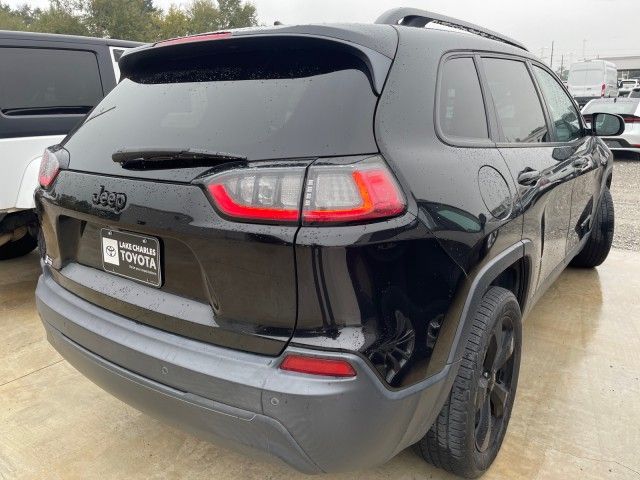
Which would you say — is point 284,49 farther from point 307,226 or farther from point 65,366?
point 65,366

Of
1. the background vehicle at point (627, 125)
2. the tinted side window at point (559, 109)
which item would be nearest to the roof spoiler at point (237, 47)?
the tinted side window at point (559, 109)

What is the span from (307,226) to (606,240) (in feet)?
12.3

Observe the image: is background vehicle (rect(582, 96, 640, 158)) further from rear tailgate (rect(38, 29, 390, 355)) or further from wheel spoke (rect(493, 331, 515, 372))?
rear tailgate (rect(38, 29, 390, 355))

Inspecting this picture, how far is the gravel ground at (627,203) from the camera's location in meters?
5.68

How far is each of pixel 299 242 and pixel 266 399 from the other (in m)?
0.44

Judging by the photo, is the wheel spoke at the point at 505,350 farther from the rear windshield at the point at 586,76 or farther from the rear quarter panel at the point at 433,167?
the rear windshield at the point at 586,76

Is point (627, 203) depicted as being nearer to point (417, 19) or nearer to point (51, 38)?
point (417, 19)

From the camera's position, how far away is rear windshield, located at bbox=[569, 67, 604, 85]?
26547 mm

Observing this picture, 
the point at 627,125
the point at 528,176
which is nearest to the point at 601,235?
the point at 528,176

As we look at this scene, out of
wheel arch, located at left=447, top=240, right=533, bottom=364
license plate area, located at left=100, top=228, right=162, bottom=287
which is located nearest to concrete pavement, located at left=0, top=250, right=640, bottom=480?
wheel arch, located at left=447, top=240, right=533, bottom=364

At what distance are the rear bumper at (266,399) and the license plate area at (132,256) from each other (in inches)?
6.4

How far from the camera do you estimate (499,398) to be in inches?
86.8

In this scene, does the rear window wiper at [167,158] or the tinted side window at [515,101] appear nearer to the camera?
the rear window wiper at [167,158]

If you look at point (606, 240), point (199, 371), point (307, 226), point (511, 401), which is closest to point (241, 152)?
point (307, 226)
